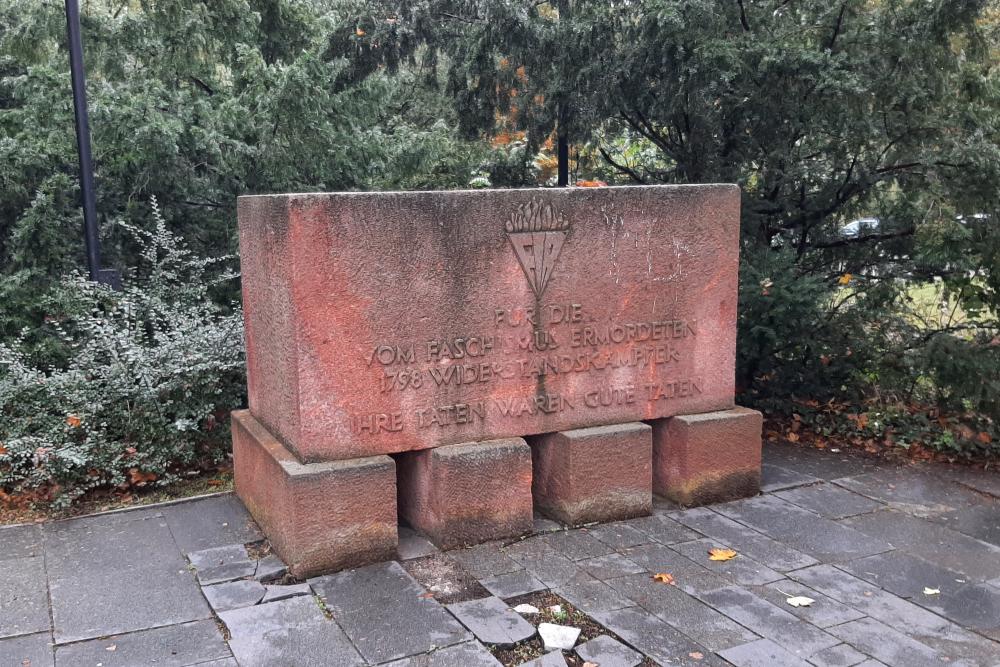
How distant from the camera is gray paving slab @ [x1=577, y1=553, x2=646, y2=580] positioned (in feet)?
13.6

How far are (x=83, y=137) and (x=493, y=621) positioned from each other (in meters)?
4.66

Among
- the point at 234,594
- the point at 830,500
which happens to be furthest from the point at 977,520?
the point at 234,594

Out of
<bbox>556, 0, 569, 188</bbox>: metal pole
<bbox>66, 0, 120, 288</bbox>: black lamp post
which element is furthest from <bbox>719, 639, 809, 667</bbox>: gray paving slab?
<bbox>66, 0, 120, 288</bbox>: black lamp post

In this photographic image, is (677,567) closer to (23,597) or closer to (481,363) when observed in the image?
(481,363)

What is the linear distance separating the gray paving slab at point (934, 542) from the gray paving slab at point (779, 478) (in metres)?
0.55

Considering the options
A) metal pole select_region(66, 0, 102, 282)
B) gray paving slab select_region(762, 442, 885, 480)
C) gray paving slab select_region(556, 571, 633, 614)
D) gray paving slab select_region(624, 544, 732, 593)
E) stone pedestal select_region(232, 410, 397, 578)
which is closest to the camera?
gray paving slab select_region(556, 571, 633, 614)

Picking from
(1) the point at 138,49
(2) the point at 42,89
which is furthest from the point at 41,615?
(1) the point at 138,49

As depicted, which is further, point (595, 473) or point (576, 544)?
point (595, 473)

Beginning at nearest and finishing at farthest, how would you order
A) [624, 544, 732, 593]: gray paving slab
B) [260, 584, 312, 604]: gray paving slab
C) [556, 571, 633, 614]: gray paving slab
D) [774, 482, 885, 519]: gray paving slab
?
[556, 571, 633, 614]: gray paving slab, [260, 584, 312, 604]: gray paving slab, [624, 544, 732, 593]: gray paving slab, [774, 482, 885, 519]: gray paving slab

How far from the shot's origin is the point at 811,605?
3.83 meters

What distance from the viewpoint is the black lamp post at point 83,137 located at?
627 centimetres

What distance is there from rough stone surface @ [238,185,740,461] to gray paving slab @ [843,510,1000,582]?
102 centimetres

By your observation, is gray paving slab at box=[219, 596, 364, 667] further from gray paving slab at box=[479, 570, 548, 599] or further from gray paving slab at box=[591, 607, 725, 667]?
gray paving slab at box=[591, 607, 725, 667]

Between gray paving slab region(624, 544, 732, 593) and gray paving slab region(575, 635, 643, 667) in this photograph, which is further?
gray paving slab region(624, 544, 732, 593)
